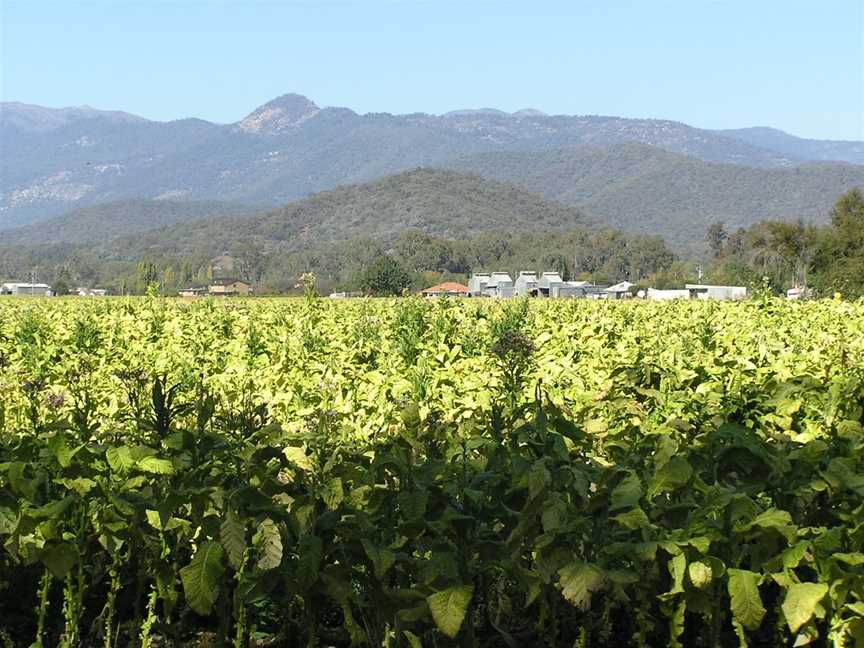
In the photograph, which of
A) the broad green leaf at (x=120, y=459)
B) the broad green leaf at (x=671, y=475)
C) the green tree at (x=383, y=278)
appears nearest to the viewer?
the broad green leaf at (x=671, y=475)

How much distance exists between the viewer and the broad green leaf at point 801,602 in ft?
9.65

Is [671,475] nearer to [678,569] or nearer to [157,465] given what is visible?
[678,569]

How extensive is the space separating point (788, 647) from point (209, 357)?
744 cm

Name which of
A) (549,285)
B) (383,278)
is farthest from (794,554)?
(549,285)

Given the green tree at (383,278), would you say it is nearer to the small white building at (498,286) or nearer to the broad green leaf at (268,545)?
the small white building at (498,286)

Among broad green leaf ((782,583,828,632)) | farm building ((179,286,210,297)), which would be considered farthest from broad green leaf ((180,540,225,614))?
farm building ((179,286,210,297))

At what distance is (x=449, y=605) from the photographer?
292 centimetres

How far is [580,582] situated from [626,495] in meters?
0.42

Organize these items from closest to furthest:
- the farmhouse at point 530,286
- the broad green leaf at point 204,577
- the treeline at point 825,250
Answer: the broad green leaf at point 204,577 → the treeline at point 825,250 → the farmhouse at point 530,286

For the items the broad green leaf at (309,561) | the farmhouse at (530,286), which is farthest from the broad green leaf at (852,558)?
the farmhouse at (530,286)

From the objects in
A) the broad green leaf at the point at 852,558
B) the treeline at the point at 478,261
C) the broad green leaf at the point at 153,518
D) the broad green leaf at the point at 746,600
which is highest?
the broad green leaf at the point at 852,558

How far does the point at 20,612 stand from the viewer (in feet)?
13.2

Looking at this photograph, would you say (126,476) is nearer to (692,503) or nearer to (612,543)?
(612,543)

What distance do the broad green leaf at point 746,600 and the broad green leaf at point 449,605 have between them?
33.1 inches
